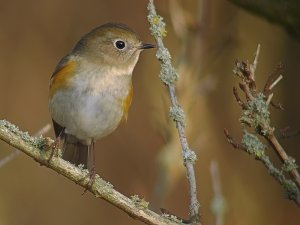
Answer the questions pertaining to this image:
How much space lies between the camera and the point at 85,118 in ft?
12.1

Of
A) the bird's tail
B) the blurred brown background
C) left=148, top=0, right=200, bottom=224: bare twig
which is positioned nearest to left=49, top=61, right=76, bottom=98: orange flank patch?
the bird's tail

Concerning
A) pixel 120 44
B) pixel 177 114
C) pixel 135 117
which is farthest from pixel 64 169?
pixel 135 117

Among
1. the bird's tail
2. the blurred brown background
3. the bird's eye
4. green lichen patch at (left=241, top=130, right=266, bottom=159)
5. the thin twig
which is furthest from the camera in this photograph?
the blurred brown background

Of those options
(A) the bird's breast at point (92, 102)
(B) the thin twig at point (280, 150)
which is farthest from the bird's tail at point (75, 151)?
(B) the thin twig at point (280, 150)

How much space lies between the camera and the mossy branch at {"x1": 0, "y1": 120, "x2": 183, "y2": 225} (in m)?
2.63

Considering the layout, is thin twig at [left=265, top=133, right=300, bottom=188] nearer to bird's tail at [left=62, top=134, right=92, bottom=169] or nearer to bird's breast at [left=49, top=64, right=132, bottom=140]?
bird's breast at [left=49, top=64, right=132, bottom=140]

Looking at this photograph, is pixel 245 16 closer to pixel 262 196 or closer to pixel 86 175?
pixel 262 196

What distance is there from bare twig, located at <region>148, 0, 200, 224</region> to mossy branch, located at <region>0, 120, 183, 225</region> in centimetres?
9

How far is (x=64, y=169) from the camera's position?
2664 millimetres

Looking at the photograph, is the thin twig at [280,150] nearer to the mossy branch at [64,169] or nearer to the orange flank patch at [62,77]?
the mossy branch at [64,169]

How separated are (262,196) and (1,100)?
7.21 feet

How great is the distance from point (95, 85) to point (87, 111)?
0.13m

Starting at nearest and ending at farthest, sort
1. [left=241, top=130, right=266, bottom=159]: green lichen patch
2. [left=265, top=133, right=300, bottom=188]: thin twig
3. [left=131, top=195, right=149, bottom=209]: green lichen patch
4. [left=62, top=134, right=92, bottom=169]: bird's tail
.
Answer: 1. [left=265, top=133, right=300, bottom=188]: thin twig
2. [left=241, top=130, right=266, bottom=159]: green lichen patch
3. [left=131, top=195, right=149, bottom=209]: green lichen patch
4. [left=62, top=134, right=92, bottom=169]: bird's tail

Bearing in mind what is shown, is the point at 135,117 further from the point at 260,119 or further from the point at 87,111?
the point at 260,119
